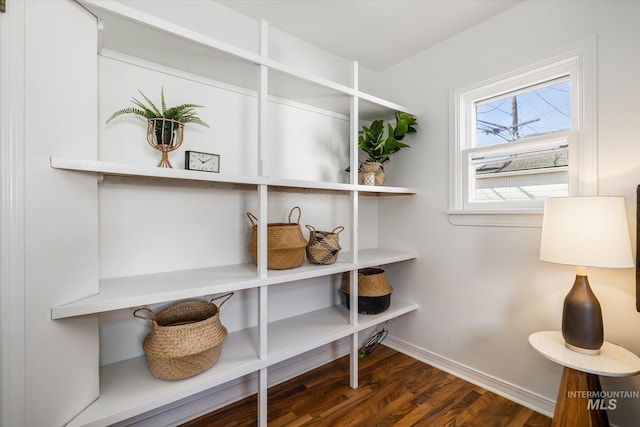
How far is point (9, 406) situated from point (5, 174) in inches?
29.2

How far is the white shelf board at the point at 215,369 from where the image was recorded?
111 centimetres

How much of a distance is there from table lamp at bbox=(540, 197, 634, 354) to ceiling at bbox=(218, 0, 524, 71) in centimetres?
134

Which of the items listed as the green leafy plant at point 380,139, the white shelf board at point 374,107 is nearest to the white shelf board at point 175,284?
the green leafy plant at point 380,139

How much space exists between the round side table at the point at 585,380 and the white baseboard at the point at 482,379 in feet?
1.47

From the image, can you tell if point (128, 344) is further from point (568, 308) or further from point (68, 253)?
point (568, 308)

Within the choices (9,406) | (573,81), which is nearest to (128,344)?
(9,406)

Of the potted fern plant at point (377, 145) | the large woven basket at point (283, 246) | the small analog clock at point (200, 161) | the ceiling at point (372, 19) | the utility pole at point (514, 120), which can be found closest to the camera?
the small analog clock at point (200, 161)

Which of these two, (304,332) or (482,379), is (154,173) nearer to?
(304,332)

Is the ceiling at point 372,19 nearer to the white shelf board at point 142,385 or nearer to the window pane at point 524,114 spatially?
the window pane at point 524,114

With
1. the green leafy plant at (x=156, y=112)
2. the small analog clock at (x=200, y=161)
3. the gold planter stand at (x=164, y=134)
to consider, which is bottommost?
the small analog clock at (x=200, y=161)

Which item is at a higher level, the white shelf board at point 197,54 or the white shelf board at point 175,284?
the white shelf board at point 197,54

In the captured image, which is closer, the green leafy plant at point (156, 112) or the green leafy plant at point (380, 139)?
the green leafy plant at point (156, 112)

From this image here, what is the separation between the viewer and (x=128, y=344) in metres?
1.44

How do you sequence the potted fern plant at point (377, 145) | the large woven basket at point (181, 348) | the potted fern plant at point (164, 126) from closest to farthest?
the large woven basket at point (181, 348)
the potted fern plant at point (164, 126)
the potted fern plant at point (377, 145)
